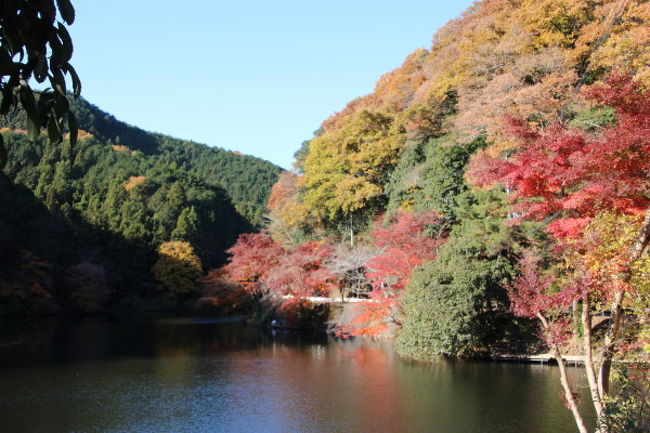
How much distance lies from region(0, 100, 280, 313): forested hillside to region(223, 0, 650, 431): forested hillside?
1184 cm

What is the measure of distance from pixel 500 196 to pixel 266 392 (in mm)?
8408

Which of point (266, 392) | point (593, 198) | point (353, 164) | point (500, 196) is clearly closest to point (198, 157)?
point (353, 164)

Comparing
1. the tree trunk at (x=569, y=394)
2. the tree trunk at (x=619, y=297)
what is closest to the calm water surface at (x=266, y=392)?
the tree trunk at (x=569, y=394)

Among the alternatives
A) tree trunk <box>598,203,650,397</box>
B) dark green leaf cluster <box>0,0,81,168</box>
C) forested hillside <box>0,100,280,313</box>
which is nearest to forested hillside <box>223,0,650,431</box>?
tree trunk <box>598,203,650,397</box>

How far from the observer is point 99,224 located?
38.9 metres

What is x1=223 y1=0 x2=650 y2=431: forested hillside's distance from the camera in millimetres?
6887

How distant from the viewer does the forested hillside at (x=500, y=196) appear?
22.6 ft

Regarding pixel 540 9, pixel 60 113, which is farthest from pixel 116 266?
pixel 60 113

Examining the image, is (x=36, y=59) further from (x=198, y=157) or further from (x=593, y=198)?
(x=198, y=157)

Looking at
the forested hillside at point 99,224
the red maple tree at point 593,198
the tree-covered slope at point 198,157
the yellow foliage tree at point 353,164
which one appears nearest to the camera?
the red maple tree at point 593,198

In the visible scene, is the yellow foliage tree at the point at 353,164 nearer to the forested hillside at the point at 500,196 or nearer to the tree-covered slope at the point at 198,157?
the forested hillside at the point at 500,196

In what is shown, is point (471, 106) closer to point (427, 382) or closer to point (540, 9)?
point (540, 9)

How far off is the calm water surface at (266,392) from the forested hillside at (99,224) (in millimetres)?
14720

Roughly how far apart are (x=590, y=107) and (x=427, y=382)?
363 inches
